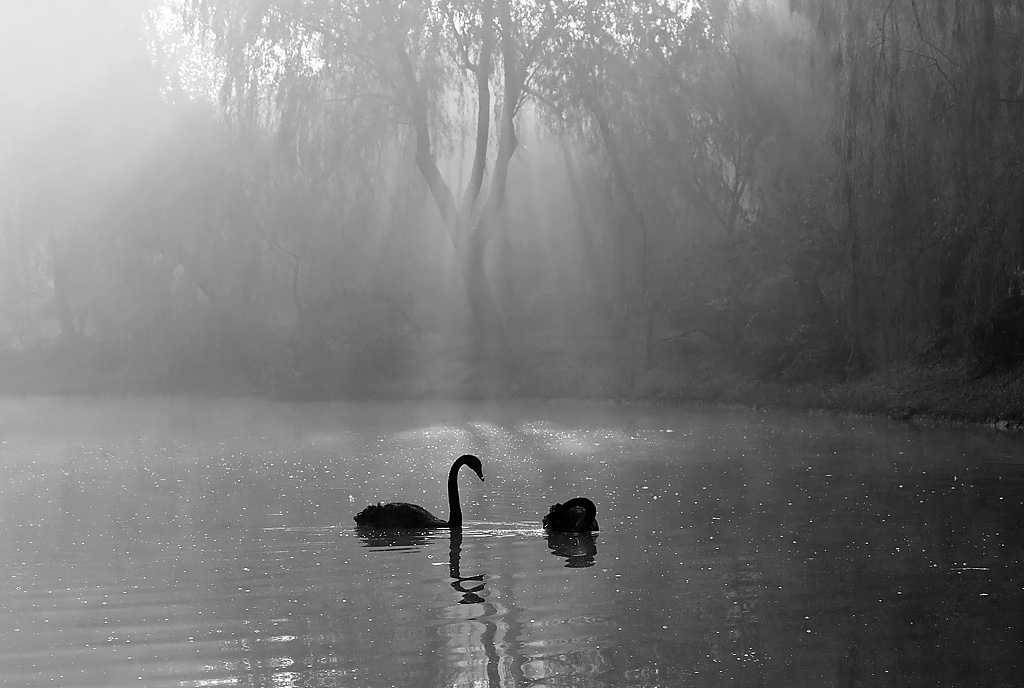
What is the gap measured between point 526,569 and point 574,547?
811mm

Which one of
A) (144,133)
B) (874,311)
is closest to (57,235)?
(144,133)

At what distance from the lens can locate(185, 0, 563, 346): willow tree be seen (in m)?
26.6

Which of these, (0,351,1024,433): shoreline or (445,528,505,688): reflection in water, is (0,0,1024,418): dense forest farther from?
(445,528,505,688): reflection in water

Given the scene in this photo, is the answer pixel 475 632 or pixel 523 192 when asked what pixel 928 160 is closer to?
pixel 475 632

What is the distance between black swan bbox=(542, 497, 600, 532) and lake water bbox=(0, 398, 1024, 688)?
5.4 inches

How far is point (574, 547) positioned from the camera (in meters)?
9.56

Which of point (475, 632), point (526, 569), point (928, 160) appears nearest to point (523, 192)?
point (928, 160)

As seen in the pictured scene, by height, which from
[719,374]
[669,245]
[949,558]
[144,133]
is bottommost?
[949,558]

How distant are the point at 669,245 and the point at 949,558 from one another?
1834cm

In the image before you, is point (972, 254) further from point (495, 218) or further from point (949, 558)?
point (495, 218)

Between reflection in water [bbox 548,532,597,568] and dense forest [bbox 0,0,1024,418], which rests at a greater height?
dense forest [bbox 0,0,1024,418]

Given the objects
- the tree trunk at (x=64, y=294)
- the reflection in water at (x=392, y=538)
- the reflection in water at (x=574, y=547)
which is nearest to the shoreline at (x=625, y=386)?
the tree trunk at (x=64, y=294)

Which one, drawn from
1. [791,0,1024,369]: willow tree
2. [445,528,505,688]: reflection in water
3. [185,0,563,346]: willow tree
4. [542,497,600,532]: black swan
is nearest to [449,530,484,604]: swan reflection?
[445,528,505,688]: reflection in water

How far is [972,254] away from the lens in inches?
642
